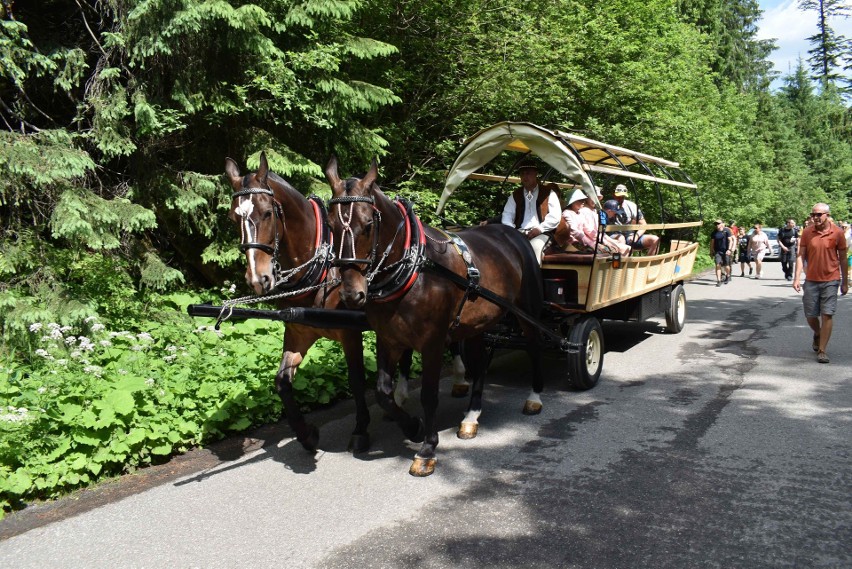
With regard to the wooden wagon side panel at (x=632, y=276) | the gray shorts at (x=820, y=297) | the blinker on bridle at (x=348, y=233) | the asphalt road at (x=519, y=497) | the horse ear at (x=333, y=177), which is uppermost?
the horse ear at (x=333, y=177)

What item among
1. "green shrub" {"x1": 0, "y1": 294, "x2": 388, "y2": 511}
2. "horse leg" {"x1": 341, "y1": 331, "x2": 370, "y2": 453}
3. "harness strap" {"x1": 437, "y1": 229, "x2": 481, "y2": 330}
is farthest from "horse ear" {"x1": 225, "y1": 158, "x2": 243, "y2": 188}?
"green shrub" {"x1": 0, "y1": 294, "x2": 388, "y2": 511}

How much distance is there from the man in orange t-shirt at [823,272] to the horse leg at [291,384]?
6553mm

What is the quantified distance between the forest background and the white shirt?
1398 millimetres

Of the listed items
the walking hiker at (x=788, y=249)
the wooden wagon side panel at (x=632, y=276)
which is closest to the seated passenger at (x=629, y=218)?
the wooden wagon side panel at (x=632, y=276)

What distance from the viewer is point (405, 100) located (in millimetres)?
13406

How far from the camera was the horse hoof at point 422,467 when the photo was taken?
16.1ft

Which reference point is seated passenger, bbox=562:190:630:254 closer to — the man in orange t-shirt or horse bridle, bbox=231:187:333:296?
the man in orange t-shirt

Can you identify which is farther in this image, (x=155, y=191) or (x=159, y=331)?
(x=155, y=191)

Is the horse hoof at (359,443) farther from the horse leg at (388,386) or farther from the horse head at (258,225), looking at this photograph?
the horse head at (258,225)

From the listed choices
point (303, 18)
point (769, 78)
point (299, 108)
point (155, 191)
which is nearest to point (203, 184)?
point (155, 191)

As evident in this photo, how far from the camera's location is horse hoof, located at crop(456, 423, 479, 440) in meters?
5.79

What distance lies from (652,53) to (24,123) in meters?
13.1

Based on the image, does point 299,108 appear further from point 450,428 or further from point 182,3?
point 450,428

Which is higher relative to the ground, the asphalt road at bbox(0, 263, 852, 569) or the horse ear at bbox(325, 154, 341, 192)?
the horse ear at bbox(325, 154, 341, 192)
